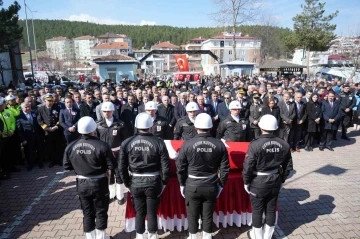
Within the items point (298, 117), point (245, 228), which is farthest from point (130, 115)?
point (298, 117)

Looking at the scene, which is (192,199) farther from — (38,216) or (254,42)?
(254,42)

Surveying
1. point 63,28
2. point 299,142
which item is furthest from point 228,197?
point 63,28

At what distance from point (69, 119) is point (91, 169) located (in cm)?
389

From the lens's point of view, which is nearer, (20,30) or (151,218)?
(151,218)

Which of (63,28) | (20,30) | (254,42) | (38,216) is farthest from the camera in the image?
(63,28)

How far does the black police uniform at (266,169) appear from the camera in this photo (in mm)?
3539

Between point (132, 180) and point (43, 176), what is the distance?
4374mm

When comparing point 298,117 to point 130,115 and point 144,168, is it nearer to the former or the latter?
point 130,115

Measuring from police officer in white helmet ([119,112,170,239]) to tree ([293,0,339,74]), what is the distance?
1246 inches

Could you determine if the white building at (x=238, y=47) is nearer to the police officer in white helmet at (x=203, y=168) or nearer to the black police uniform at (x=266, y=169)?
the black police uniform at (x=266, y=169)

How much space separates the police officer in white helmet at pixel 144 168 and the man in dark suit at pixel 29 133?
15.4ft

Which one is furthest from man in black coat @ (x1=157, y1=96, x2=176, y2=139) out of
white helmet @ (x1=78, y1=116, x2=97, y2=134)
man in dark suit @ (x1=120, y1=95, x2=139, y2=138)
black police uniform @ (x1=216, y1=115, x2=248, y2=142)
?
white helmet @ (x1=78, y1=116, x2=97, y2=134)

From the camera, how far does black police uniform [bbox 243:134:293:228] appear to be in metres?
3.54

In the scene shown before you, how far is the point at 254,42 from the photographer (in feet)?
233
